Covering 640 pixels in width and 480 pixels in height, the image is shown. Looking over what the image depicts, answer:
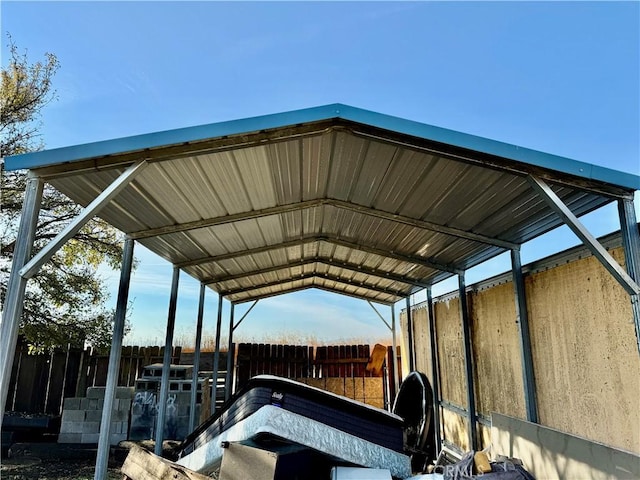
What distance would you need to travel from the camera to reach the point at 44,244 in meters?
8.21

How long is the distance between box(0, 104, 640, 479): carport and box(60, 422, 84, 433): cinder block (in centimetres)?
246

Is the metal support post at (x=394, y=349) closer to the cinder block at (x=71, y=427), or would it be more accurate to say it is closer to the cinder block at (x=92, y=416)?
the cinder block at (x=92, y=416)

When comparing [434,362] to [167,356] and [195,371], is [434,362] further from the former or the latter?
[167,356]

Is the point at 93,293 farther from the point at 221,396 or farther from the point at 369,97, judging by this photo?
the point at 369,97

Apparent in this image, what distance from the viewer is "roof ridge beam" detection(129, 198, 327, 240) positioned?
15.3 feet

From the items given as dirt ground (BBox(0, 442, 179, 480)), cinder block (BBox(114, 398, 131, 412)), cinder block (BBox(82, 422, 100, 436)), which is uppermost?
cinder block (BBox(114, 398, 131, 412))

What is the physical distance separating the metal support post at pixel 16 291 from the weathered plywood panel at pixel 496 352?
4636 millimetres

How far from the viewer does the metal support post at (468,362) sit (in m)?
5.49

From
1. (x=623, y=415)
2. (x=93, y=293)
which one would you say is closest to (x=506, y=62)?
(x=623, y=415)

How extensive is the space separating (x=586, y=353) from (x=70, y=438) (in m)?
7.70

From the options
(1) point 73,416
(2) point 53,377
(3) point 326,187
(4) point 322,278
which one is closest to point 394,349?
(4) point 322,278

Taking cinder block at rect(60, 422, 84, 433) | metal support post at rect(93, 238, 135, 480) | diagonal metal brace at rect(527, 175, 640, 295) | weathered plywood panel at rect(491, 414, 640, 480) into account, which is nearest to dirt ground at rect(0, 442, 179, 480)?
cinder block at rect(60, 422, 84, 433)

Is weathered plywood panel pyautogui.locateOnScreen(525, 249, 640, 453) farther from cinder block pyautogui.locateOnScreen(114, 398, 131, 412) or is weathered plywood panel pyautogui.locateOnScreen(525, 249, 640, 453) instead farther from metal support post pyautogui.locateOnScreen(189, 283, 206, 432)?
cinder block pyautogui.locateOnScreen(114, 398, 131, 412)

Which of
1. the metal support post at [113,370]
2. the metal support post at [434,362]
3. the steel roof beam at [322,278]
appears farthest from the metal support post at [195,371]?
the metal support post at [434,362]
